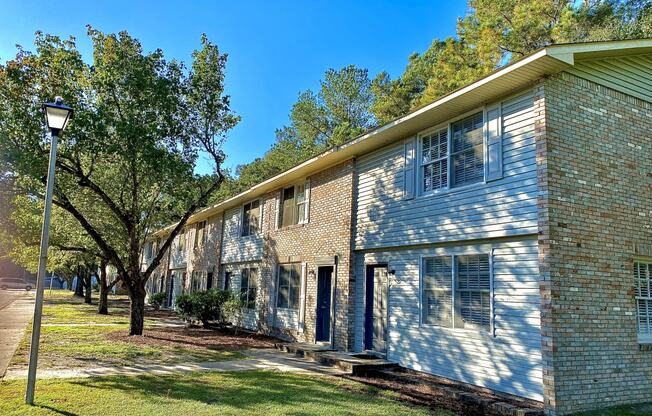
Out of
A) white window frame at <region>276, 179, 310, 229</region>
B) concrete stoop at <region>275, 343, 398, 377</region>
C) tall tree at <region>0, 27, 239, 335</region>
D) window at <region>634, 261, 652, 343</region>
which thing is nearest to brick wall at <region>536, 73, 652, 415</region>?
window at <region>634, 261, 652, 343</region>

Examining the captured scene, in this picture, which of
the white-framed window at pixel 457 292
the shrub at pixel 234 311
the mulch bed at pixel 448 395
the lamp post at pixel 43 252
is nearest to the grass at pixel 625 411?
the mulch bed at pixel 448 395

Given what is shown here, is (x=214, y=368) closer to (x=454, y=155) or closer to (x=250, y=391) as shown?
(x=250, y=391)

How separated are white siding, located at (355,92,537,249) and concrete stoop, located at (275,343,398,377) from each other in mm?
2684

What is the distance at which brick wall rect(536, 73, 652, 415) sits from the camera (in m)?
7.32

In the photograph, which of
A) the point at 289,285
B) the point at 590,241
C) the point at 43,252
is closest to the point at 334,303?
the point at 289,285

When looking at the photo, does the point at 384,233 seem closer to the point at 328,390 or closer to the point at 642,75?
the point at 328,390

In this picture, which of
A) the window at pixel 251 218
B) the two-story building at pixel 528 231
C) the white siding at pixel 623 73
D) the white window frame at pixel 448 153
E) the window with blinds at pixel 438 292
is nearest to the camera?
the two-story building at pixel 528 231

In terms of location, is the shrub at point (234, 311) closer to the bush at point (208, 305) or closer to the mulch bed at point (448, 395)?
the bush at point (208, 305)

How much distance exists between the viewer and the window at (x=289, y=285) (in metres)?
15.5

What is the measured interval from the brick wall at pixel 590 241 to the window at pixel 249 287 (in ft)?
42.6

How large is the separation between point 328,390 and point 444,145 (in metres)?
5.42

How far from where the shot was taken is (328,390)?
862 cm

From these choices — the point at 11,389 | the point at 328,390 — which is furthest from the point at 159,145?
the point at 328,390

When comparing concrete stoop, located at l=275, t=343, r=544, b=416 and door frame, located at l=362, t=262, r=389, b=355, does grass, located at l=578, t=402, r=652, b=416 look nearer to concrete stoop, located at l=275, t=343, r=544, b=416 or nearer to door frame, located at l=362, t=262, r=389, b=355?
concrete stoop, located at l=275, t=343, r=544, b=416
